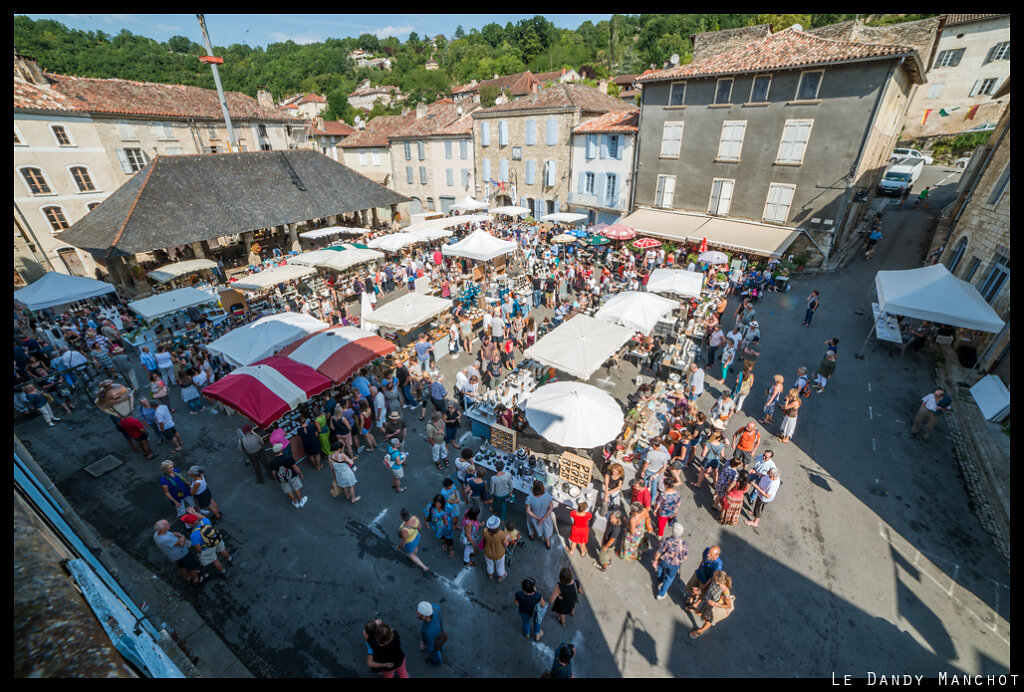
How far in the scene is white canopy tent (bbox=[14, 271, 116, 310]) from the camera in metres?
13.6

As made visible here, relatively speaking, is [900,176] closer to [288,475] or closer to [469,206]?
[469,206]

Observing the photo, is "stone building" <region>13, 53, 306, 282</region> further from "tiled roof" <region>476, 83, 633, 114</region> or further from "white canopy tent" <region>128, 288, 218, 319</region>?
"tiled roof" <region>476, 83, 633, 114</region>

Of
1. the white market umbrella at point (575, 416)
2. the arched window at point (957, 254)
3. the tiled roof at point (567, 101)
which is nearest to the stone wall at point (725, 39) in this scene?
the tiled roof at point (567, 101)

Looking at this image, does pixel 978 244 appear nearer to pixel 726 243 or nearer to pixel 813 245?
pixel 813 245

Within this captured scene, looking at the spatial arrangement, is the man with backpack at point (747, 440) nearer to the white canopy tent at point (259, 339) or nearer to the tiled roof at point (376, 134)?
the white canopy tent at point (259, 339)

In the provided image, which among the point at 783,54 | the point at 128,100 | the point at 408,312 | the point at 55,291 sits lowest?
the point at 408,312

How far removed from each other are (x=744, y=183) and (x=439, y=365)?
18.1 m

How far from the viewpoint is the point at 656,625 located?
6117mm

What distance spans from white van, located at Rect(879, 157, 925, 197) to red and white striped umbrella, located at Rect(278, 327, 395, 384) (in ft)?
123

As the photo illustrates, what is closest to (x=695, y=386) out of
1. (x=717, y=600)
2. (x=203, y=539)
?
(x=717, y=600)

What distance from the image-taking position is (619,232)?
2145 centimetres

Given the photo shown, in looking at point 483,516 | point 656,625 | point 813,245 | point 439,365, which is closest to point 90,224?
point 439,365

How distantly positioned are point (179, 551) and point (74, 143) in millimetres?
30478

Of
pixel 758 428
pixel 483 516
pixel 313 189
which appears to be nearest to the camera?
pixel 483 516
